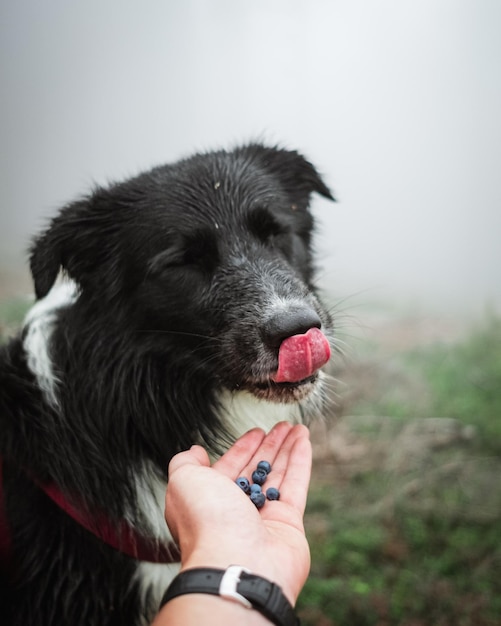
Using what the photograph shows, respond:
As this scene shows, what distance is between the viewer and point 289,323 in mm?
1941

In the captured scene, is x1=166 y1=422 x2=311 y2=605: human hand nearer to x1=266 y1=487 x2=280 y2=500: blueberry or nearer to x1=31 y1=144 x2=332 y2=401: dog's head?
x1=266 y1=487 x2=280 y2=500: blueberry

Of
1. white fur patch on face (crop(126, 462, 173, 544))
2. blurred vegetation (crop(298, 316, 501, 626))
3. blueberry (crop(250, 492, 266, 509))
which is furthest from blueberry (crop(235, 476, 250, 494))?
blurred vegetation (crop(298, 316, 501, 626))

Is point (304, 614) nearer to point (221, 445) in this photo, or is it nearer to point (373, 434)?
point (221, 445)

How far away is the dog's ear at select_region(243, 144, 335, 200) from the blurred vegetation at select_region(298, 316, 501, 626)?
206cm

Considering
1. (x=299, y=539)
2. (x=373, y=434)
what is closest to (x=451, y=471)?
(x=373, y=434)

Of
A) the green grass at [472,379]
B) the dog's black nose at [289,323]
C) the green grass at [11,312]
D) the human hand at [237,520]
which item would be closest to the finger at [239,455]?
the human hand at [237,520]

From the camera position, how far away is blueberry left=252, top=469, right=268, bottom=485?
1.77m

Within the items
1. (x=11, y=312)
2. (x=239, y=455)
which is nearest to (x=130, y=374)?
(x=239, y=455)

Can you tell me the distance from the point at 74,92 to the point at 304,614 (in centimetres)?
433

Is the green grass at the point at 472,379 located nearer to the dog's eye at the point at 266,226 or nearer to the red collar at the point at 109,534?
the dog's eye at the point at 266,226

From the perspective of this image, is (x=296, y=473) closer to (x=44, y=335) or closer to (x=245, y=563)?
(x=245, y=563)

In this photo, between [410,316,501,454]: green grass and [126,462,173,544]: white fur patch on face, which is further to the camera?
[410,316,501,454]: green grass

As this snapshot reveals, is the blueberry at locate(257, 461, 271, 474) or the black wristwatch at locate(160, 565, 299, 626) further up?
the black wristwatch at locate(160, 565, 299, 626)

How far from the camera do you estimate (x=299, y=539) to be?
149 cm
